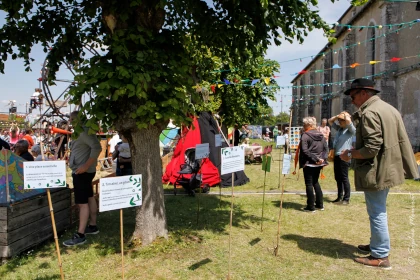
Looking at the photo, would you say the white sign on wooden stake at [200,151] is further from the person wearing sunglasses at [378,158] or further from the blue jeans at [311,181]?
the person wearing sunglasses at [378,158]

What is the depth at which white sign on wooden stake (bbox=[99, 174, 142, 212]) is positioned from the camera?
127 inches

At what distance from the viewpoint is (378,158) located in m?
3.72

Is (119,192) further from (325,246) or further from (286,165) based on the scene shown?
(325,246)

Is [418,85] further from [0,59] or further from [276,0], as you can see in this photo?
[0,59]

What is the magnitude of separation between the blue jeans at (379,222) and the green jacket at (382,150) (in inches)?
6.6

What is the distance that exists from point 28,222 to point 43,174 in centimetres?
131

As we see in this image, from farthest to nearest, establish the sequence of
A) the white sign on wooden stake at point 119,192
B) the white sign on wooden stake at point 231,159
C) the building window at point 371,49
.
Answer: the building window at point 371,49
the white sign on wooden stake at point 231,159
the white sign on wooden stake at point 119,192

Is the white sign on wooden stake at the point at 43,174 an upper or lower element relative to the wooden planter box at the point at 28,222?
upper

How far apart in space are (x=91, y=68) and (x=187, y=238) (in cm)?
242

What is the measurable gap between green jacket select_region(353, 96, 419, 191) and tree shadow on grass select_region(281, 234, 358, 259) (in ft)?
3.12

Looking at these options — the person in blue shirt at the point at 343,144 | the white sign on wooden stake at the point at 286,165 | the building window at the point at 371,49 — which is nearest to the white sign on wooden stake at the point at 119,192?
the white sign on wooden stake at the point at 286,165

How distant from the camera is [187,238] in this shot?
471 centimetres

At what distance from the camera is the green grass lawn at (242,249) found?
12.2ft

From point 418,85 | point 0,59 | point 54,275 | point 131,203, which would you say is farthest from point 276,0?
point 418,85
